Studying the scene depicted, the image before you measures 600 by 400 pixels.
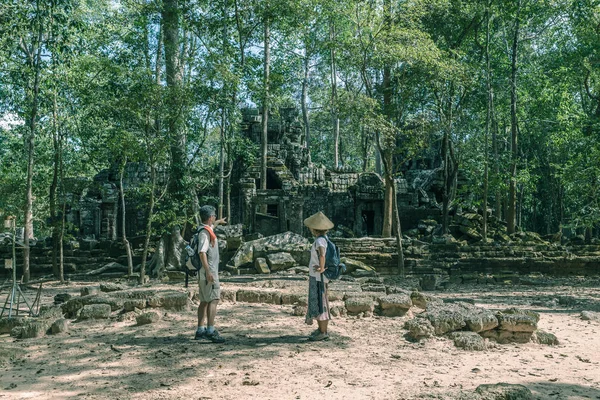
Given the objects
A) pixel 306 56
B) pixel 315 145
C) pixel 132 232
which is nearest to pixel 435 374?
pixel 132 232

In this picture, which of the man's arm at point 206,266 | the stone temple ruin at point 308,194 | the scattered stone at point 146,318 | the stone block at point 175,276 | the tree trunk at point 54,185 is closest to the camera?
the man's arm at point 206,266

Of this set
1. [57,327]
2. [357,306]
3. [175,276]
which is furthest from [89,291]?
[357,306]

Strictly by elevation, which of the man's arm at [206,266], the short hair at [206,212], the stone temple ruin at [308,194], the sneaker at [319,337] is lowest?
the sneaker at [319,337]

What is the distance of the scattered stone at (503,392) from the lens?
4434 millimetres

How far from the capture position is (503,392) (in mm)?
4473

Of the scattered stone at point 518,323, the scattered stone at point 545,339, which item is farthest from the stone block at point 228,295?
the scattered stone at point 545,339

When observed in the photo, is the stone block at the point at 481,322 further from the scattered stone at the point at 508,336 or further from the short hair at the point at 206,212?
the short hair at the point at 206,212

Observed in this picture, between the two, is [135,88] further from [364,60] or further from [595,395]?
[595,395]

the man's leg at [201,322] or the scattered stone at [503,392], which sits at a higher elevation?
the man's leg at [201,322]

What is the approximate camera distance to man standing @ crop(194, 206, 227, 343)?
645cm

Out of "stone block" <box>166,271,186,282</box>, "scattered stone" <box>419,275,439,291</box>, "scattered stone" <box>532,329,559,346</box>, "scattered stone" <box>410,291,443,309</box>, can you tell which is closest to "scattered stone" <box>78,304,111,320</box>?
"scattered stone" <box>410,291,443,309</box>

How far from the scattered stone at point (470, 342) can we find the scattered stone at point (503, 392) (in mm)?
2101

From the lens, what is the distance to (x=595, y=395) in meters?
4.96

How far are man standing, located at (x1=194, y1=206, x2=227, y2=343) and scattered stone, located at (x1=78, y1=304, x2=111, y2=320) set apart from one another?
2.24m
